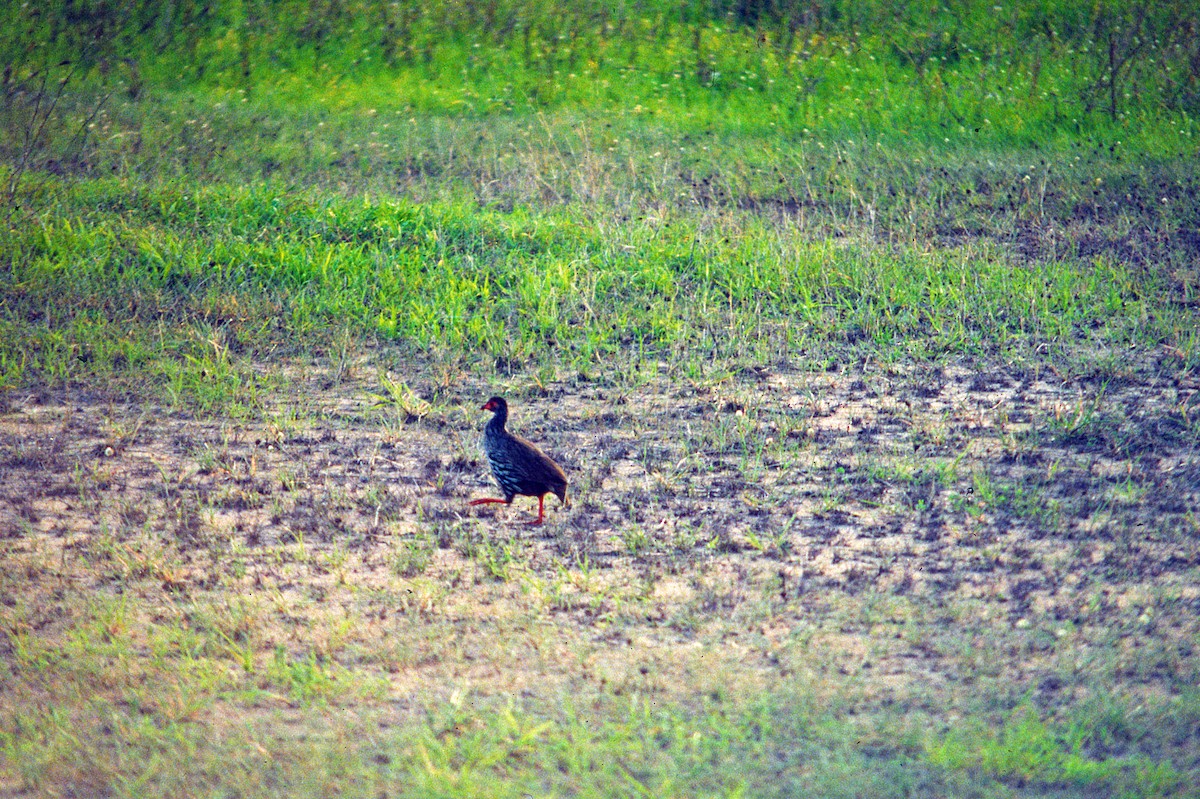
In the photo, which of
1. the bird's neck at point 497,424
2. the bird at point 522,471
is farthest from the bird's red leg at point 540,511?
the bird's neck at point 497,424

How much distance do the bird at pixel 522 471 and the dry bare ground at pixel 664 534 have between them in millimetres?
173

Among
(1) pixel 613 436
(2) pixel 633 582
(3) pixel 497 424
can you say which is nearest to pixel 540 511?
(3) pixel 497 424

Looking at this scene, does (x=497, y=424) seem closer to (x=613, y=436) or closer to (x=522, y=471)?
(x=522, y=471)

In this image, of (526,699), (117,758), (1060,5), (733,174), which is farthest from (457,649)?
(1060,5)

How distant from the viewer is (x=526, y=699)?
12.2 feet

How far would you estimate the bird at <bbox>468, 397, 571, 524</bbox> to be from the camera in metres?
5.10

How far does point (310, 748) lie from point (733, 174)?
344 inches

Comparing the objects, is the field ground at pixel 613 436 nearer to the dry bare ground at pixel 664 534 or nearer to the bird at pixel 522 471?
the dry bare ground at pixel 664 534

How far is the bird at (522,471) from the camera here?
16.7 feet

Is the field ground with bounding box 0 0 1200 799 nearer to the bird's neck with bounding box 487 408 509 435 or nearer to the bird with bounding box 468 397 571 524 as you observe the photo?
the bird with bounding box 468 397 571 524

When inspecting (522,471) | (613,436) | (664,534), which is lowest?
(613,436)

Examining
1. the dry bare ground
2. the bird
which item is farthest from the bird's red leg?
the dry bare ground

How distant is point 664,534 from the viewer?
5027 mm

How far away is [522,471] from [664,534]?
0.68m
